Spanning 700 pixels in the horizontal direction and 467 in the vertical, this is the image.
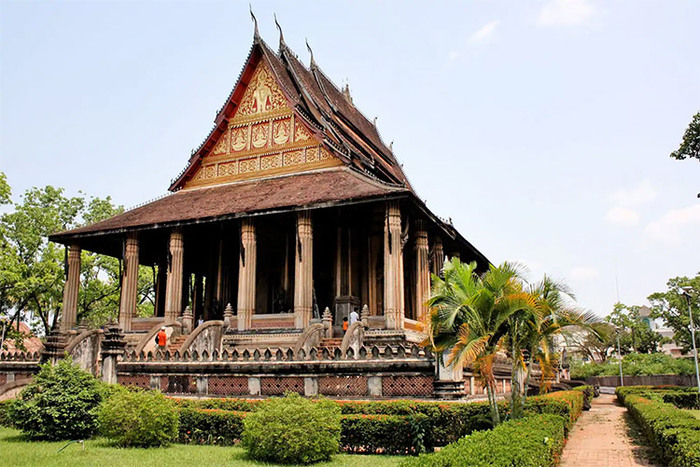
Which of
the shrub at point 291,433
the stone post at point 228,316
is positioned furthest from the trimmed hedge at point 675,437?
the stone post at point 228,316

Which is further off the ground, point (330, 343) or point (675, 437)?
point (330, 343)

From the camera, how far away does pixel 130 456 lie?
392 inches

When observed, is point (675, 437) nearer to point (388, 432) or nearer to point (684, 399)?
point (388, 432)

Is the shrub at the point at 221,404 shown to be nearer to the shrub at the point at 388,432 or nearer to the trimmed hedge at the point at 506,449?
the shrub at the point at 388,432

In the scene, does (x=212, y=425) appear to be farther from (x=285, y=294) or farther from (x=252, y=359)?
(x=285, y=294)

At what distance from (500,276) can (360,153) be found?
1326 centimetres

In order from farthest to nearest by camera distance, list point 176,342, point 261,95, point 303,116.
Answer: point 261,95, point 303,116, point 176,342

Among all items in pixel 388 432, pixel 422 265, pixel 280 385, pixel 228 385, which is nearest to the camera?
pixel 388 432

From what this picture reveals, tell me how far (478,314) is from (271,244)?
50.5ft

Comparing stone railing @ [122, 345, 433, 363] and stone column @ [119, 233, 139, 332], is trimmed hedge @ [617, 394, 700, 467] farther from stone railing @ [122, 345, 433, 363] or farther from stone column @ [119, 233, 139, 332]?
stone column @ [119, 233, 139, 332]

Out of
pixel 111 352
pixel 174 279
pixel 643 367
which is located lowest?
pixel 643 367

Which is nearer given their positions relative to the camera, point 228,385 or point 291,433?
point 291,433

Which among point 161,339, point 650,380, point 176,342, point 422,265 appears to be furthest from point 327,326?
point 650,380

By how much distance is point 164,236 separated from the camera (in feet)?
84.3
